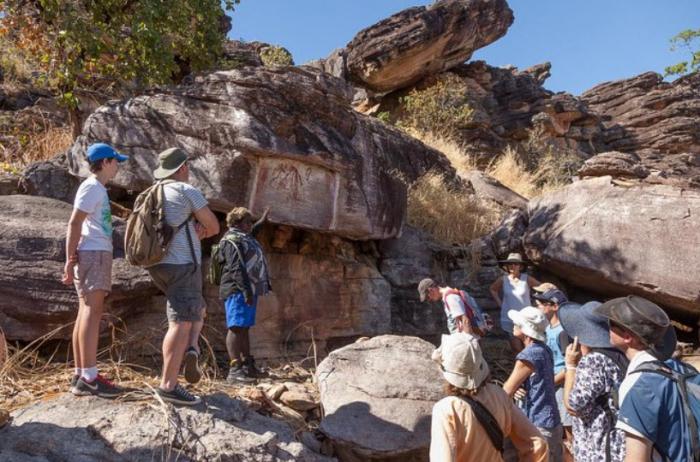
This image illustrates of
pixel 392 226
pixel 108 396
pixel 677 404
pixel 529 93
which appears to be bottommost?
pixel 108 396

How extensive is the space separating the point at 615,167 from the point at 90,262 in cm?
713

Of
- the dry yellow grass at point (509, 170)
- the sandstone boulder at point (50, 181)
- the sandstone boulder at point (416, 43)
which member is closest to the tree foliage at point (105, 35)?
the sandstone boulder at point (50, 181)

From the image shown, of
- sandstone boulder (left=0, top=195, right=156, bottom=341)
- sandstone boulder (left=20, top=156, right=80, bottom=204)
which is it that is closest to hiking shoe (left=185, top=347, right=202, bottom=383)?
sandstone boulder (left=0, top=195, right=156, bottom=341)

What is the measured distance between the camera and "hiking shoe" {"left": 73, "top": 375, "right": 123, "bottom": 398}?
3.80 meters

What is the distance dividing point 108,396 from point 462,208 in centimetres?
685

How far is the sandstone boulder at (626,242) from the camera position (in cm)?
703

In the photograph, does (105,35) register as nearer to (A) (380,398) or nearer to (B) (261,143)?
(B) (261,143)

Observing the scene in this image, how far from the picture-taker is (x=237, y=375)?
5145 millimetres

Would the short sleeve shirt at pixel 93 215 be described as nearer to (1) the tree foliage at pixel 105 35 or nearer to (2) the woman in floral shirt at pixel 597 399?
(2) the woman in floral shirt at pixel 597 399

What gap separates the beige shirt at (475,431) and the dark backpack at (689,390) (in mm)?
615

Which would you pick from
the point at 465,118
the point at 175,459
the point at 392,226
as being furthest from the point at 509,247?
the point at 465,118

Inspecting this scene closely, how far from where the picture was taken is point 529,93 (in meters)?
18.4

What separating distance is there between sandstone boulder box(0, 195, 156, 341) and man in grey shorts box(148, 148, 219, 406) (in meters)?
1.71

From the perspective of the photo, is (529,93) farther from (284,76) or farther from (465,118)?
(284,76)
